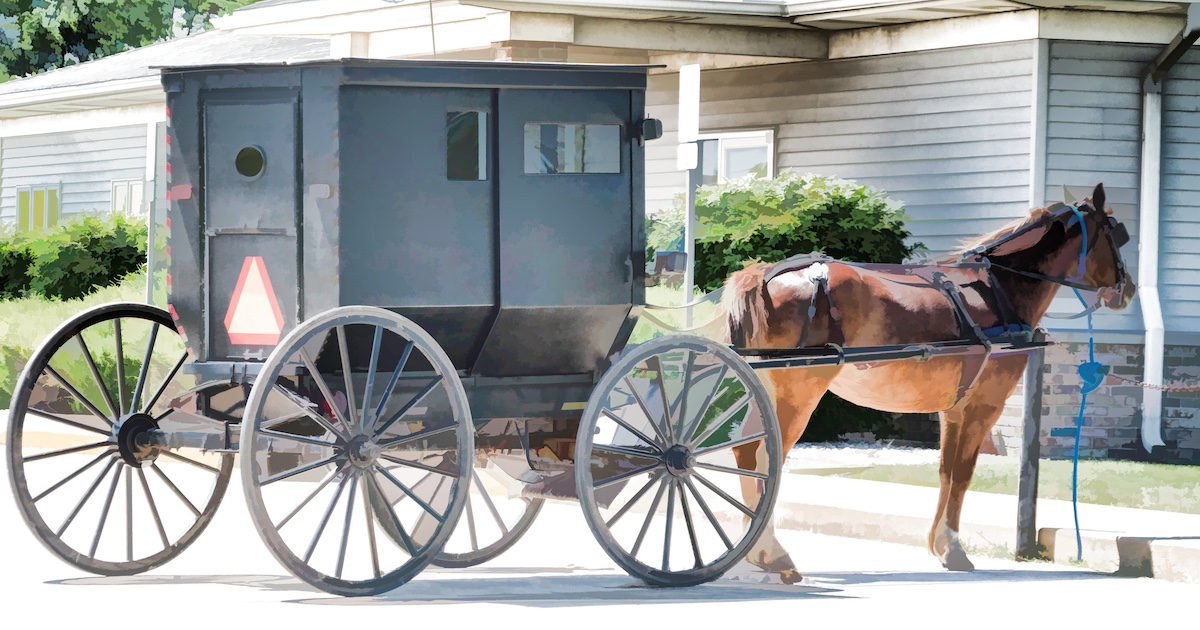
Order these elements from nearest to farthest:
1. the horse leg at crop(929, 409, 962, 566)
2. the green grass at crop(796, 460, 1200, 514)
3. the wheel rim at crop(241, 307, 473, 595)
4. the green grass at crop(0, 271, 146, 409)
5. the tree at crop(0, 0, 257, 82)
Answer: the wheel rim at crop(241, 307, 473, 595)
the horse leg at crop(929, 409, 962, 566)
the green grass at crop(796, 460, 1200, 514)
the green grass at crop(0, 271, 146, 409)
the tree at crop(0, 0, 257, 82)

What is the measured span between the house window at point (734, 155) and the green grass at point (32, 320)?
627 centimetres

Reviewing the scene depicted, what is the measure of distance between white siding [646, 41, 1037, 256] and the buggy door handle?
31.1ft

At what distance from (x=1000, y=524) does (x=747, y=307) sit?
87.0 inches

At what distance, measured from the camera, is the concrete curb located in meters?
9.25

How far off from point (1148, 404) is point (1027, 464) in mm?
6294

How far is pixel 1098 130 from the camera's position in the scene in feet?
51.9

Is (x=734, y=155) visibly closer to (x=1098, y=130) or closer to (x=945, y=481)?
(x=1098, y=130)

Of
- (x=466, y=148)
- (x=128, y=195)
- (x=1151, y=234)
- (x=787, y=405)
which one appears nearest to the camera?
(x=466, y=148)

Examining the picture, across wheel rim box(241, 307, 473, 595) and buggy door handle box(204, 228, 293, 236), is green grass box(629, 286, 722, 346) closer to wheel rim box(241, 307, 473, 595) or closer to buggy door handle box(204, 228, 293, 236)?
wheel rim box(241, 307, 473, 595)

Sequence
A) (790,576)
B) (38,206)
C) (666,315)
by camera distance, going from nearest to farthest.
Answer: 1. (790,576)
2. (666,315)
3. (38,206)

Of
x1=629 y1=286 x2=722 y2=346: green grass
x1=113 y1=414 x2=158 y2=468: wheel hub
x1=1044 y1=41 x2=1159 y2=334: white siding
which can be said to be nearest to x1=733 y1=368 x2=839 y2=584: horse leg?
x1=113 y1=414 x2=158 y2=468: wheel hub

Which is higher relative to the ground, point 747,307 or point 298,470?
point 747,307

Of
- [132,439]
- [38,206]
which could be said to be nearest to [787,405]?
[132,439]

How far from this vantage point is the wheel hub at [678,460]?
25.5ft
